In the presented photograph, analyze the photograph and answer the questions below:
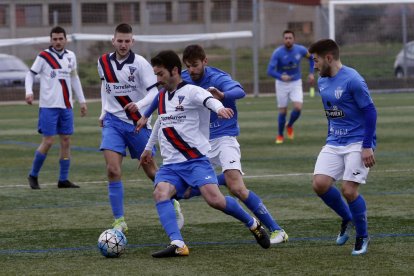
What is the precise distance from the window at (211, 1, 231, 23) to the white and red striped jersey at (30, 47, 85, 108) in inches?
903

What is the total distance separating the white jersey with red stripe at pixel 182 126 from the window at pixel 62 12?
2617 centimetres

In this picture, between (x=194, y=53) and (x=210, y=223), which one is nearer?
(x=194, y=53)

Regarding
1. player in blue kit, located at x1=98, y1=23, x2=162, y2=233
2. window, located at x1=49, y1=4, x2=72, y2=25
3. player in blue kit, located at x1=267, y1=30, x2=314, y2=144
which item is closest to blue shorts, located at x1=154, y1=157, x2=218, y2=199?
player in blue kit, located at x1=98, y1=23, x2=162, y2=233

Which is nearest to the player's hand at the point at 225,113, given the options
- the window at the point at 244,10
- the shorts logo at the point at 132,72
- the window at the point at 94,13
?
the shorts logo at the point at 132,72

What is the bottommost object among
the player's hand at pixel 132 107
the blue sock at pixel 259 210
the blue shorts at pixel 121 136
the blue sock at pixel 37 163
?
the blue sock at pixel 259 210

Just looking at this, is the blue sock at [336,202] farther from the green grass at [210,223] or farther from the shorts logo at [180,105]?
the shorts logo at [180,105]

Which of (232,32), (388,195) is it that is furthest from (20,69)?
(388,195)

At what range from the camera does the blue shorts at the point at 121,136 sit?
9805mm

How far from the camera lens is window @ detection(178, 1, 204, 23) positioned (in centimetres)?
3638

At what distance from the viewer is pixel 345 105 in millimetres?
8258

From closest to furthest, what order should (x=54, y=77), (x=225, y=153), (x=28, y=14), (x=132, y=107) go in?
(x=225, y=153)
(x=132, y=107)
(x=54, y=77)
(x=28, y=14)

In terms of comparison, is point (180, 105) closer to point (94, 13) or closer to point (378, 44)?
point (94, 13)

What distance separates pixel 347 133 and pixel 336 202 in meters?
0.63

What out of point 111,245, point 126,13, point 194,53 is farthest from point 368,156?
point 126,13
